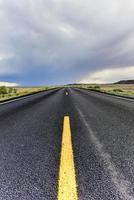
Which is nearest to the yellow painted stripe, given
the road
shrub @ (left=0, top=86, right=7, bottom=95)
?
the road

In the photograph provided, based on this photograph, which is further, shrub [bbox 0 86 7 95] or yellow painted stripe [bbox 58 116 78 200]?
shrub [bbox 0 86 7 95]

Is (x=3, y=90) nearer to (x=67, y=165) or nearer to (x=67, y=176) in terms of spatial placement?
(x=67, y=165)

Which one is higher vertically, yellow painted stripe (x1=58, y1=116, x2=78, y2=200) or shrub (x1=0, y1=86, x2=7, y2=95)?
yellow painted stripe (x1=58, y1=116, x2=78, y2=200)

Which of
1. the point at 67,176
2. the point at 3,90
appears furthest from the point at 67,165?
the point at 3,90

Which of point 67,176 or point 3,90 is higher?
point 67,176

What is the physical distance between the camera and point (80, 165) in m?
2.80

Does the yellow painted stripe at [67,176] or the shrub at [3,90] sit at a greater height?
the yellow painted stripe at [67,176]

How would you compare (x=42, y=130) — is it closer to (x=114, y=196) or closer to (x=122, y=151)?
(x=122, y=151)

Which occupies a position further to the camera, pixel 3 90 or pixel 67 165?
pixel 3 90

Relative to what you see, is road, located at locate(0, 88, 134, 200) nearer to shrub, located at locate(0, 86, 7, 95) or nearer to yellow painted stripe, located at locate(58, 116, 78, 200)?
yellow painted stripe, located at locate(58, 116, 78, 200)

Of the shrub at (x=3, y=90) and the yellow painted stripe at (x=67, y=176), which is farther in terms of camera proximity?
the shrub at (x=3, y=90)

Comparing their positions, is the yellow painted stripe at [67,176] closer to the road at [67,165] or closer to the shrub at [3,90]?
the road at [67,165]

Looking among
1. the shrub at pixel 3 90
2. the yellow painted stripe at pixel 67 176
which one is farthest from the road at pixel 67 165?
the shrub at pixel 3 90

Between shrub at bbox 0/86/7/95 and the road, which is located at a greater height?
the road
